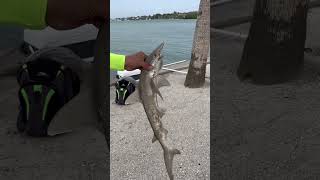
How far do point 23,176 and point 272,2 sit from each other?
491cm

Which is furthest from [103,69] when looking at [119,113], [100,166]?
[119,113]

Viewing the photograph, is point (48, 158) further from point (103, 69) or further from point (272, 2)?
point (272, 2)

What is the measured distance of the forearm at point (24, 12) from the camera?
1.87m

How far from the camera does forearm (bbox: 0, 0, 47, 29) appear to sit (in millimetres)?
1873

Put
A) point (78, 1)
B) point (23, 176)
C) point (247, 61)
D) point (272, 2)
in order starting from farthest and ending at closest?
point (247, 61)
point (272, 2)
point (23, 176)
point (78, 1)

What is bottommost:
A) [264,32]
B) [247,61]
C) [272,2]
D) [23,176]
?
[23,176]

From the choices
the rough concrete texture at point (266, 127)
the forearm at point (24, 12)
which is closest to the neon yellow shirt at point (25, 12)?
the forearm at point (24, 12)

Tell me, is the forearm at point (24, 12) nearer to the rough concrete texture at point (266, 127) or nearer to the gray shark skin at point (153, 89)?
the gray shark skin at point (153, 89)

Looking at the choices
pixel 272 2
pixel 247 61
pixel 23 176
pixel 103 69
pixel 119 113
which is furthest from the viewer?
pixel 247 61

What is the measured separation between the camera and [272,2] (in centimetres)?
711

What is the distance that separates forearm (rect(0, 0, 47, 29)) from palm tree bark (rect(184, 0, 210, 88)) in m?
5.53

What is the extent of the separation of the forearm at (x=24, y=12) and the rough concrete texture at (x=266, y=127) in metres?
2.49

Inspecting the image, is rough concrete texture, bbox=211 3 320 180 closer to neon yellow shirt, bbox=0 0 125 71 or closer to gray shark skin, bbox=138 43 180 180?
gray shark skin, bbox=138 43 180 180

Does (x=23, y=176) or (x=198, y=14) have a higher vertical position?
(x=198, y=14)
